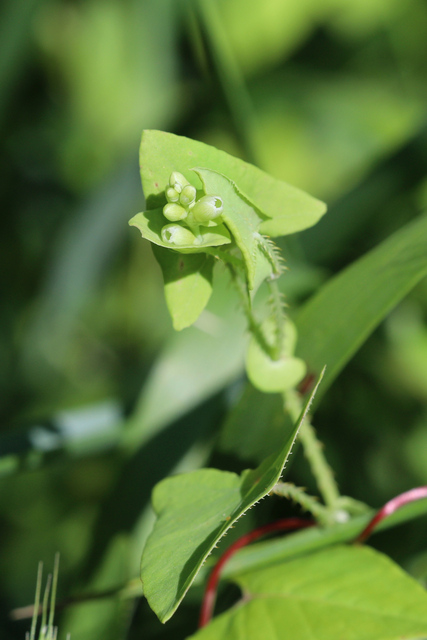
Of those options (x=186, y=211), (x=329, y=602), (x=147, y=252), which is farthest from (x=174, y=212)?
(x=147, y=252)

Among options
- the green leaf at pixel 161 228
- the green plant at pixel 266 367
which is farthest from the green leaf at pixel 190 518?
the green leaf at pixel 161 228

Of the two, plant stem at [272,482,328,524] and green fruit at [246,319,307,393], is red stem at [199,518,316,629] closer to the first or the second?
plant stem at [272,482,328,524]

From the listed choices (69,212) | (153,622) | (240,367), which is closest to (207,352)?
(240,367)

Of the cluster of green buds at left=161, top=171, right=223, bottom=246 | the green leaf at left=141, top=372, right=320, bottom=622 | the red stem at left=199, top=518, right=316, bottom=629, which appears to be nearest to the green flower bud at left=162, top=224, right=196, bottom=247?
the cluster of green buds at left=161, top=171, right=223, bottom=246

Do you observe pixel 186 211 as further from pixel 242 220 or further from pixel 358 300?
pixel 358 300

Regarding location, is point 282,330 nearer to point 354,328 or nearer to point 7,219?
point 354,328

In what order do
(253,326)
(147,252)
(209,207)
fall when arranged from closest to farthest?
(209,207) → (253,326) → (147,252)

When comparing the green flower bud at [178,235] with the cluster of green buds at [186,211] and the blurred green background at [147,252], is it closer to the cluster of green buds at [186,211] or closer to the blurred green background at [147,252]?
the cluster of green buds at [186,211]
